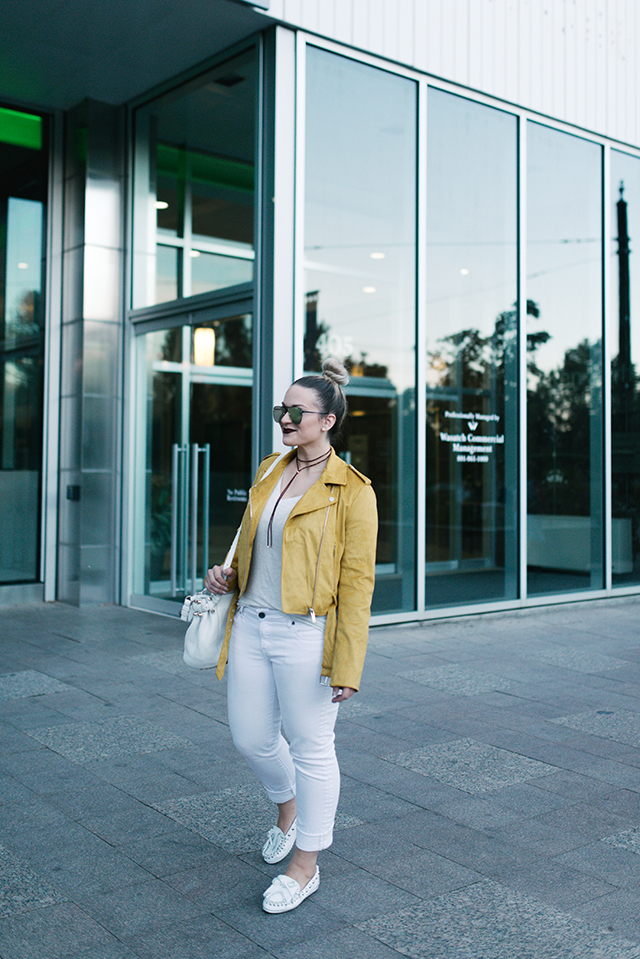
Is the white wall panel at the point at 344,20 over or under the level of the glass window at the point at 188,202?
over

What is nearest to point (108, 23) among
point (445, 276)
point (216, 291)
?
point (216, 291)

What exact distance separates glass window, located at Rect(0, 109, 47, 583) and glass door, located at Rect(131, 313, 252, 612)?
120 centimetres

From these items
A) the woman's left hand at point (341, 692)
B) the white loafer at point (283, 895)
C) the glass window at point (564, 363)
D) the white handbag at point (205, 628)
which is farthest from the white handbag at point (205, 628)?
the glass window at point (564, 363)

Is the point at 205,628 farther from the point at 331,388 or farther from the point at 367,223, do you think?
the point at 367,223

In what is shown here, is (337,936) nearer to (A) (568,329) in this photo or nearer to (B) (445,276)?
(B) (445,276)

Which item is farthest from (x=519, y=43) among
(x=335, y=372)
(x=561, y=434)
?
(x=335, y=372)

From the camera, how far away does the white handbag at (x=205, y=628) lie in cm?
333

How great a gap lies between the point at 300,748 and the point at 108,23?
694 cm

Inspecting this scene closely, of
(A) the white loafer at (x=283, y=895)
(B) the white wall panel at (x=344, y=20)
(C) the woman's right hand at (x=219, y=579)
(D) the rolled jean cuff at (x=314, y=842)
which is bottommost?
(A) the white loafer at (x=283, y=895)

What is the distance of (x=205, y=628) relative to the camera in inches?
132

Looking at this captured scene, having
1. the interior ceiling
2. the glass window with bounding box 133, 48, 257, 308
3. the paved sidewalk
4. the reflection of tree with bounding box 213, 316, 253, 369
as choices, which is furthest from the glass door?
the interior ceiling

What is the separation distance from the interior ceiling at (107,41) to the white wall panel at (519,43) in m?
0.63

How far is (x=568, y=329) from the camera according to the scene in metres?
10.6

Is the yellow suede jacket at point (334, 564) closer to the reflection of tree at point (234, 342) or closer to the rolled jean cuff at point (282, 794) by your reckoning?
the rolled jean cuff at point (282, 794)
